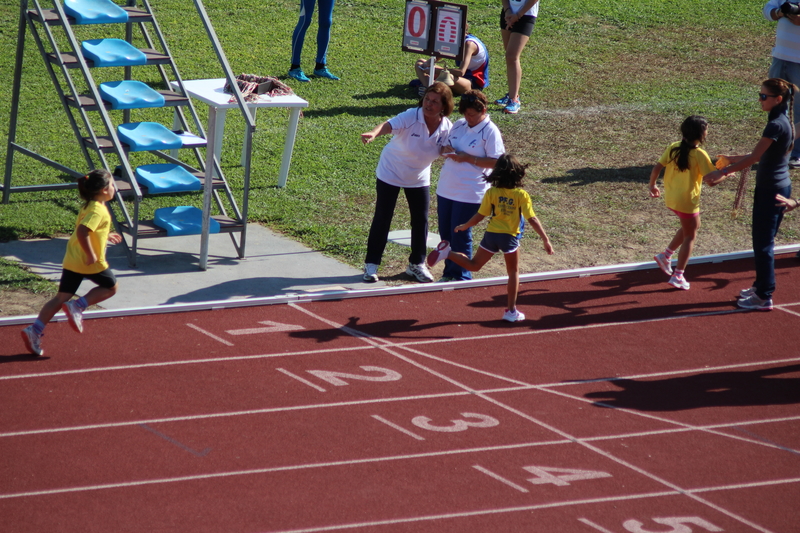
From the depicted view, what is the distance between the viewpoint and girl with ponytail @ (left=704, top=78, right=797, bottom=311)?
25.9 ft

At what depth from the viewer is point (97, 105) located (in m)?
9.15

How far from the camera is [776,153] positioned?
802cm

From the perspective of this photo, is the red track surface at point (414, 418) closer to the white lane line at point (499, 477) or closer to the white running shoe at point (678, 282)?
the white lane line at point (499, 477)

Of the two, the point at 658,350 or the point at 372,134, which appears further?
the point at 372,134

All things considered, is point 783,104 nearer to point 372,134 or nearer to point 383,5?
point 372,134

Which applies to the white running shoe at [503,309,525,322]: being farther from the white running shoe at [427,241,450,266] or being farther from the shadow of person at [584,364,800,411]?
the shadow of person at [584,364,800,411]

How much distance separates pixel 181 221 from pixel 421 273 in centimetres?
234

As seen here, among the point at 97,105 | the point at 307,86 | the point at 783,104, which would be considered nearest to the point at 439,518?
the point at 783,104

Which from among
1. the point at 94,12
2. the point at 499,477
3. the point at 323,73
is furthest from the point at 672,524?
the point at 323,73

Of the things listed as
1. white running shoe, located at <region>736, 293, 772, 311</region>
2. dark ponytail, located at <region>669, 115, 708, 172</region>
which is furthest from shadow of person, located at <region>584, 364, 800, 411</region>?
dark ponytail, located at <region>669, 115, 708, 172</region>

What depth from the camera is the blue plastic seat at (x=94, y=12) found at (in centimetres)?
952

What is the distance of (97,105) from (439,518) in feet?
18.6

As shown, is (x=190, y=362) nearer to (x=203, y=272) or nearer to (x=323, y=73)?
(x=203, y=272)

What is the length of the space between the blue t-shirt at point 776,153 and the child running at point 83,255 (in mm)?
5246
